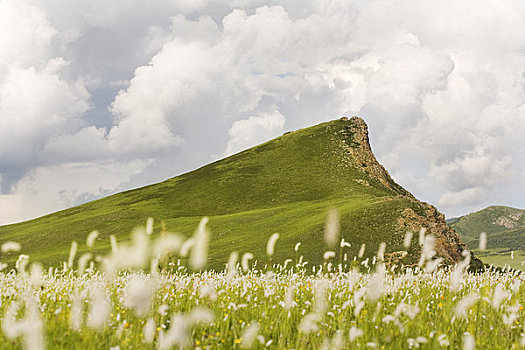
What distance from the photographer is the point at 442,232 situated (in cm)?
3756

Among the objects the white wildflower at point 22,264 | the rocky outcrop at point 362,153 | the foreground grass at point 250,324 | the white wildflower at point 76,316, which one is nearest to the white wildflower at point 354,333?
the foreground grass at point 250,324

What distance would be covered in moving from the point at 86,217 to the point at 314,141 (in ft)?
189

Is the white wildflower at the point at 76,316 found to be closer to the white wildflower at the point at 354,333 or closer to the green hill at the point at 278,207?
the white wildflower at the point at 354,333

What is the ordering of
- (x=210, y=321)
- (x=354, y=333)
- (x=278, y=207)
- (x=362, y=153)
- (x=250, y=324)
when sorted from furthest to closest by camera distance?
1. (x=362, y=153)
2. (x=278, y=207)
3. (x=250, y=324)
4. (x=210, y=321)
5. (x=354, y=333)

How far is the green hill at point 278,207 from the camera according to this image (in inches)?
1544

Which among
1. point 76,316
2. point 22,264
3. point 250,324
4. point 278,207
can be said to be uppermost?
point 278,207

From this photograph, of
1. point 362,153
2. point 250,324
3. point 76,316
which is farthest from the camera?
point 362,153

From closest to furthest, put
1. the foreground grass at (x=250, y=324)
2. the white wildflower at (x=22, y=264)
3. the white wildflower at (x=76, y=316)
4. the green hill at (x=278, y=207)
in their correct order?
1. the white wildflower at (x=76, y=316)
2. the foreground grass at (x=250, y=324)
3. the white wildflower at (x=22, y=264)
4. the green hill at (x=278, y=207)

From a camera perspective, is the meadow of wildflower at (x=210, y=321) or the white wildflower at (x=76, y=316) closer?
the white wildflower at (x=76, y=316)

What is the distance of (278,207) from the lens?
6962 cm

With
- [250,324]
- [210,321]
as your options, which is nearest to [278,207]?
[250,324]

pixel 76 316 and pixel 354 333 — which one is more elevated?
pixel 76 316

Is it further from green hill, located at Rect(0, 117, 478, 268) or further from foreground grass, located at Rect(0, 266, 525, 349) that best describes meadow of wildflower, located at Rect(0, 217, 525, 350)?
green hill, located at Rect(0, 117, 478, 268)

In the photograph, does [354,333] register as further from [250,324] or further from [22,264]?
[22,264]
